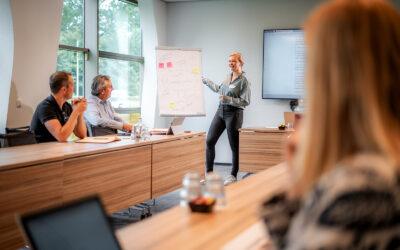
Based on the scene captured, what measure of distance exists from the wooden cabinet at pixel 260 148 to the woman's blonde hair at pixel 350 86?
4.90m

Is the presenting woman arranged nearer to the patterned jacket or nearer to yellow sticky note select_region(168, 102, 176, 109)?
yellow sticky note select_region(168, 102, 176, 109)

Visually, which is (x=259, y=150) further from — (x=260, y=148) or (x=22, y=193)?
(x=22, y=193)

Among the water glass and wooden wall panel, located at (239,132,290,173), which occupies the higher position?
the water glass

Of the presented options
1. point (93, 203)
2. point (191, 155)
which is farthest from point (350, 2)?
point (191, 155)

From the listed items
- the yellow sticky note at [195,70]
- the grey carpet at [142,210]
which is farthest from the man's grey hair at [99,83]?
the grey carpet at [142,210]

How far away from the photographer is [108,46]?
646 cm

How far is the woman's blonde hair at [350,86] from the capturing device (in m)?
0.68

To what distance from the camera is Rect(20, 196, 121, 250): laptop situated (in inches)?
40.4

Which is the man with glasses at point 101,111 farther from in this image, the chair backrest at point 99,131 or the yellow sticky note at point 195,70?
the yellow sticky note at point 195,70

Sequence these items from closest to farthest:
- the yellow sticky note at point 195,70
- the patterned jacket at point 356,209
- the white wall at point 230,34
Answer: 1. the patterned jacket at point 356,209
2. the yellow sticky note at point 195,70
3. the white wall at point 230,34

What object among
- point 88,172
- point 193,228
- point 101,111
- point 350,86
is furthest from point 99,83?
point 350,86

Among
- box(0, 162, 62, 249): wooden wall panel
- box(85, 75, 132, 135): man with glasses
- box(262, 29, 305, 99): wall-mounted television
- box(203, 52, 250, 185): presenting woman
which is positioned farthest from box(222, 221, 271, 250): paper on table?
box(262, 29, 305, 99): wall-mounted television

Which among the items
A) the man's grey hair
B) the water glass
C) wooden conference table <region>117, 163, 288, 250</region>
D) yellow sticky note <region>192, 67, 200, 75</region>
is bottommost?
wooden conference table <region>117, 163, 288, 250</region>

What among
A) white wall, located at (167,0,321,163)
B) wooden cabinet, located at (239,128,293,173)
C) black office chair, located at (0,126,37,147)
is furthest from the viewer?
white wall, located at (167,0,321,163)
